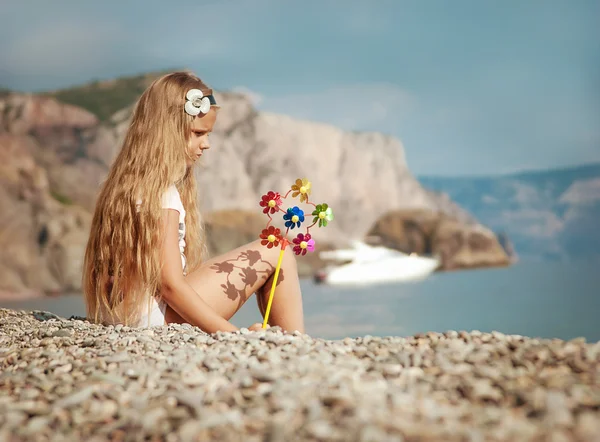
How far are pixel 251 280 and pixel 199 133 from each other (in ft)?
2.26

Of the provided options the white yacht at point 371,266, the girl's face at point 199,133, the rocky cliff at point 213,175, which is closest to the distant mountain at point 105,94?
the rocky cliff at point 213,175

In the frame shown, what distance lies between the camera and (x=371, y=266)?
19.3m

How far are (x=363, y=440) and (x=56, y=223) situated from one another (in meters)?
16.8

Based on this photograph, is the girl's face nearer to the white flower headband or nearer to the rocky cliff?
the white flower headband

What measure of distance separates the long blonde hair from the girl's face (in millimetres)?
32

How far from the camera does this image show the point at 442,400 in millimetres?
1659

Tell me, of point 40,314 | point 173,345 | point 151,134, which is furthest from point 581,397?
point 40,314

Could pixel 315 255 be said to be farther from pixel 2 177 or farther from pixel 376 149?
pixel 376 149

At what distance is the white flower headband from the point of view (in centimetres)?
299

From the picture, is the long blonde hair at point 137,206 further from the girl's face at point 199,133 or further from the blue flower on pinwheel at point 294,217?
the blue flower on pinwheel at point 294,217

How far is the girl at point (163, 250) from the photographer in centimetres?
278

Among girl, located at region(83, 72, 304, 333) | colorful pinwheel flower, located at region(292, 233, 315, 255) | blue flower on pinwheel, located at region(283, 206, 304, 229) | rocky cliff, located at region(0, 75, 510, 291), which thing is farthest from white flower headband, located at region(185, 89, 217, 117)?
rocky cliff, located at region(0, 75, 510, 291)

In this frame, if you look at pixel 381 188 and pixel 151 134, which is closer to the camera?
pixel 151 134

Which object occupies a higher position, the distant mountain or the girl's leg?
the distant mountain
